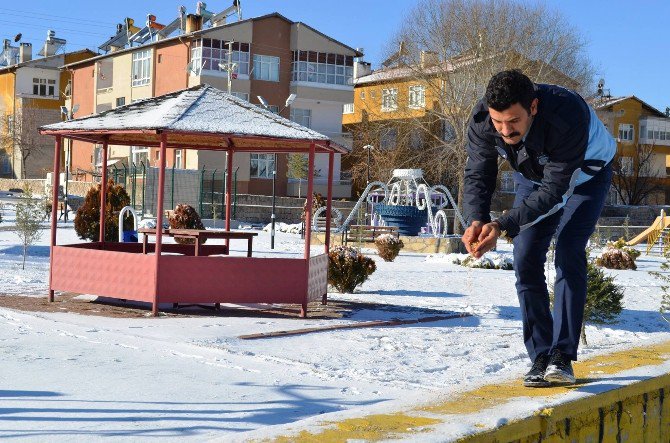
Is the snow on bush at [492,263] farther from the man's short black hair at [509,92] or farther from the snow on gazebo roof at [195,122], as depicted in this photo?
the man's short black hair at [509,92]

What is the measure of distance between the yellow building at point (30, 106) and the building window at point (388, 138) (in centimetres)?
2923

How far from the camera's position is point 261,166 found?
5641 cm

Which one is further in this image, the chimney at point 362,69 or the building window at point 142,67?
the chimney at point 362,69

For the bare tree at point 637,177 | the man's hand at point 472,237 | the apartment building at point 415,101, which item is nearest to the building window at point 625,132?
the bare tree at point 637,177

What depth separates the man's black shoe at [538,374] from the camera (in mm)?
4312

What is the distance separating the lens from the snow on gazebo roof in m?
11.8

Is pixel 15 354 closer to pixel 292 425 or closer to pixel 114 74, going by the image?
pixel 292 425

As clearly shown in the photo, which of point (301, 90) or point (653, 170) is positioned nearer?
point (301, 90)

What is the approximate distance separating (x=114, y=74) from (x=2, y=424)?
58896 millimetres

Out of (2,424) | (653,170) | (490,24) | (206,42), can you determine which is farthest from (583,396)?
(653,170)

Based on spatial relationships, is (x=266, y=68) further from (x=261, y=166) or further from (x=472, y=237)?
(x=472, y=237)

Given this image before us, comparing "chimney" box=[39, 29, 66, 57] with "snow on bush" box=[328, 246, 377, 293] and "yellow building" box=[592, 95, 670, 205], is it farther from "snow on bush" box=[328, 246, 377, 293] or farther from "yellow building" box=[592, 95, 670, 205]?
"snow on bush" box=[328, 246, 377, 293]

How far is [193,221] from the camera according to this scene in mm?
26438

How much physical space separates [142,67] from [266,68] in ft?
26.7
